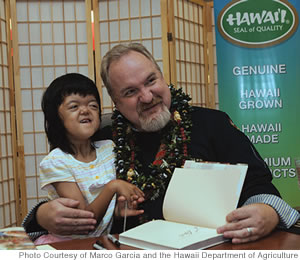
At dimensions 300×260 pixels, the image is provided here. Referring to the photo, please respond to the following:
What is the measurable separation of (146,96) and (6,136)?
2630mm

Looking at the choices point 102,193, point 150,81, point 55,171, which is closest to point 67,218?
point 102,193

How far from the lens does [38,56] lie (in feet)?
14.5

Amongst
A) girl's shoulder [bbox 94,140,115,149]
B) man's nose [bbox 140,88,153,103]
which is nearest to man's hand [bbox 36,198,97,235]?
girl's shoulder [bbox 94,140,115,149]

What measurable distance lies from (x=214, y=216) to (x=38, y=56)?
3.60 m

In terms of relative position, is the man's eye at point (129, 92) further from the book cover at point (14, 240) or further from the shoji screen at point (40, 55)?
the shoji screen at point (40, 55)

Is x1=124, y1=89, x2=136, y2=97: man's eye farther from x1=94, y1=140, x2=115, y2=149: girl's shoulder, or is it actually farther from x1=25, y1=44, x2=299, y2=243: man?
x1=94, y1=140, x2=115, y2=149: girl's shoulder

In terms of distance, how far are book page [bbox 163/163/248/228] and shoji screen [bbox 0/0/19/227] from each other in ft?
10.2

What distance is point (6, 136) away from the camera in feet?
13.7

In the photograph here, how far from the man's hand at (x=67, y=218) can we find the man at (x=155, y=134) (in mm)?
18

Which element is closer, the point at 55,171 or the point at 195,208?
the point at 195,208

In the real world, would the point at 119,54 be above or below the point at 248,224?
above

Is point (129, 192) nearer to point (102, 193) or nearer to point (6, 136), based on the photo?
point (102, 193)

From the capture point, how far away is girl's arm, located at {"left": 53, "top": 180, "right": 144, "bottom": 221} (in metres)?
1.54

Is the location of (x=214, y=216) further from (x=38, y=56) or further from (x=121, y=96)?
(x=38, y=56)
